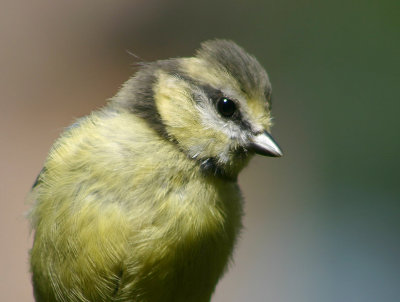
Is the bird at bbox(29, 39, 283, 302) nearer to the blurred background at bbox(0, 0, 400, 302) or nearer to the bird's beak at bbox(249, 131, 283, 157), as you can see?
the bird's beak at bbox(249, 131, 283, 157)

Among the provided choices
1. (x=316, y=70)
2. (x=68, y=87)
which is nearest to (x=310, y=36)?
(x=316, y=70)

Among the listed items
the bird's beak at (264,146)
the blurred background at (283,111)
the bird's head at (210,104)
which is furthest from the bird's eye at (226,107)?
the blurred background at (283,111)

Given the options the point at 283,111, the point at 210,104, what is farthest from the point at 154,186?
the point at 283,111

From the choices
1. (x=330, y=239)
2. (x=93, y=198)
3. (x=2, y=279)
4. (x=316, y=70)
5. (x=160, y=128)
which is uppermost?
(x=316, y=70)

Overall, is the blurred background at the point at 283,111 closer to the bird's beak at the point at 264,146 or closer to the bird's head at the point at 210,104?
the bird's head at the point at 210,104

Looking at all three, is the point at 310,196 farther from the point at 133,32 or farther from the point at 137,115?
the point at 137,115

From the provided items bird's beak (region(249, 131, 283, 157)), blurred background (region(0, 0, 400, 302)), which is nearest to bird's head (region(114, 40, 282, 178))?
bird's beak (region(249, 131, 283, 157))
